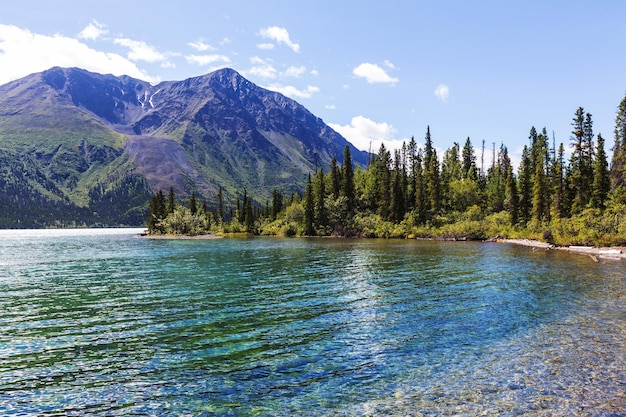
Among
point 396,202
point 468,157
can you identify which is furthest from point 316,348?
point 468,157

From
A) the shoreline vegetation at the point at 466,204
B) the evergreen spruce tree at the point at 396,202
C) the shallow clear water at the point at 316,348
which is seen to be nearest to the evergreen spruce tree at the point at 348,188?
the shoreline vegetation at the point at 466,204

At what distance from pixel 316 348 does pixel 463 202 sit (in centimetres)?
13413

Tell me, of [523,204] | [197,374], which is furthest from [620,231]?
[197,374]

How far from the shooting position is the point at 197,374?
1371cm

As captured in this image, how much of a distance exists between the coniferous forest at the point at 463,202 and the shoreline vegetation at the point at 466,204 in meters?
0.29

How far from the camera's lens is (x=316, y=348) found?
650 inches

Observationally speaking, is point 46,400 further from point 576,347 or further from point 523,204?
point 523,204

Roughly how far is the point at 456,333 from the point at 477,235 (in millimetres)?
94482

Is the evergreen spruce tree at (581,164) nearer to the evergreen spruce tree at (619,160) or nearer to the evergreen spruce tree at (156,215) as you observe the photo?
the evergreen spruce tree at (619,160)

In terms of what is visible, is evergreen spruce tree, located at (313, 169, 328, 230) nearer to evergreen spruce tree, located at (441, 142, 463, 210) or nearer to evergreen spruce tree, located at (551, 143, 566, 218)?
evergreen spruce tree, located at (441, 142, 463, 210)

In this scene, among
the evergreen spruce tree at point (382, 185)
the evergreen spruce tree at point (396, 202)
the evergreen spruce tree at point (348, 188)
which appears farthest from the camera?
the evergreen spruce tree at point (348, 188)

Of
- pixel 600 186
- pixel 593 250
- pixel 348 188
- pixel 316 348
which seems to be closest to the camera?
pixel 316 348

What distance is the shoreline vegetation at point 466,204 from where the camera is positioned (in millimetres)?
83875

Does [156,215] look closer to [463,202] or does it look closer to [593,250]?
[463,202]
